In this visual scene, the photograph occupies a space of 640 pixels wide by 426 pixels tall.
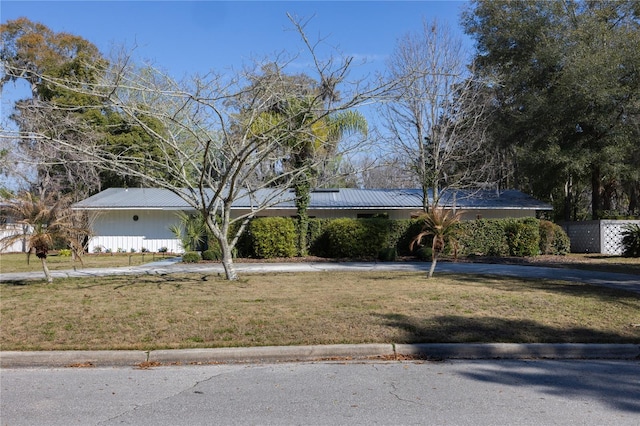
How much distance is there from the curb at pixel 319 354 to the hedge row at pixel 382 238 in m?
14.2

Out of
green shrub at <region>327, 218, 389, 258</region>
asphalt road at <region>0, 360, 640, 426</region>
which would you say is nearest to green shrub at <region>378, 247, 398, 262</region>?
green shrub at <region>327, 218, 389, 258</region>

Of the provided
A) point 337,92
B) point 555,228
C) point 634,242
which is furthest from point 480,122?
point 337,92

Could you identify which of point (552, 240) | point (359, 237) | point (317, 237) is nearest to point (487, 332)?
point (359, 237)

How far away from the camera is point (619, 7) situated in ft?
86.9

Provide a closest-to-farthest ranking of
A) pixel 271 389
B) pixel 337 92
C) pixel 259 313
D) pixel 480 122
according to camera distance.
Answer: pixel 271 389, pixel 259 313, pixel 337 92, pixel 480 122

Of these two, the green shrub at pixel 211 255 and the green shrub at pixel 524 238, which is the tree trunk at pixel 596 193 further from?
the green shrub at pixel 211 255

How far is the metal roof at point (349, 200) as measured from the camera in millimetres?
28281

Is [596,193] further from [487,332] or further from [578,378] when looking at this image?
[578,378]

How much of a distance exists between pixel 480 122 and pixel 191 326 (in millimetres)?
21353

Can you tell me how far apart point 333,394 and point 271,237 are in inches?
645

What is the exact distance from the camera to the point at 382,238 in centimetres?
2212

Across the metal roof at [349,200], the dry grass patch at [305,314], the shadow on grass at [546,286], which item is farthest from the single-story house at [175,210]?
the dry grass patch at [305,314]

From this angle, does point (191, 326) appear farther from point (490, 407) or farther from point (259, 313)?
point (490, 407)

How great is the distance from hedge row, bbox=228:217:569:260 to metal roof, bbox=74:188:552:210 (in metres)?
4.85
